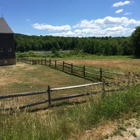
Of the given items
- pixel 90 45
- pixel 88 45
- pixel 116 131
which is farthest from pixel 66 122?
pixel 90 45

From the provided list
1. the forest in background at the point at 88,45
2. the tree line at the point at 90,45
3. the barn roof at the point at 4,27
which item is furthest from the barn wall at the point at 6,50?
the forest in background at the point at 88,45

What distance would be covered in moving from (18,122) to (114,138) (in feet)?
7.27

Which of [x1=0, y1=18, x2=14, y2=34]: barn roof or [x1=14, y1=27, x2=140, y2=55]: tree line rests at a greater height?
[x1=0, y1=18, x2=14, y2=34]: barn roof

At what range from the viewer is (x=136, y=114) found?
5406 millimetres

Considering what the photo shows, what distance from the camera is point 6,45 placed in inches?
1449

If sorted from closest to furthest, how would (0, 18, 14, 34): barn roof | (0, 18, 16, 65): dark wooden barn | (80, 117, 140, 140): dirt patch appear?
(80, 117, 140, 140): dirt patch
(0, 18, 16, 65): dark wooden barn
(0, 18, 14, 34): barn roof

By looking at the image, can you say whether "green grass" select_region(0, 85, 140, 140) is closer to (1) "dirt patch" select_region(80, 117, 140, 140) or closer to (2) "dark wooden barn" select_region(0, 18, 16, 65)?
(1) "dirt patch" select_region(80, 117, 140, 140)

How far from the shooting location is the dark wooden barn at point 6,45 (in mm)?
36188

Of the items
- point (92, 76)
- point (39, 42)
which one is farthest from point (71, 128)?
point (39, 42)

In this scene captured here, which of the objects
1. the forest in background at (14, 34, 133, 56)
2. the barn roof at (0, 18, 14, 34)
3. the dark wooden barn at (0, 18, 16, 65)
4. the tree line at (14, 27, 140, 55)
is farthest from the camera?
the forest in background at (14, 34, 133, 56)

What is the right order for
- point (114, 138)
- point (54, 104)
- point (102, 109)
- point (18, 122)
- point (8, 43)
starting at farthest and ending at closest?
point (8, 43) → point (54, 104) → point (102, 109) → point (18, 122) → point (114, 138)

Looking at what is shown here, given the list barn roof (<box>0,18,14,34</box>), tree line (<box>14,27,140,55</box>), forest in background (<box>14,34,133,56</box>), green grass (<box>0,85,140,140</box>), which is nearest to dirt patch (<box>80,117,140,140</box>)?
green grass (<box>0,85,140,140</box>)

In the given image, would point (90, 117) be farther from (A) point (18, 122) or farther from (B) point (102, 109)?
(A) point (18, 122)

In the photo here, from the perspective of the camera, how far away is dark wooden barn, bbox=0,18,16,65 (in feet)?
119
